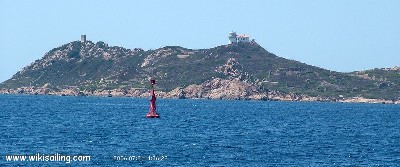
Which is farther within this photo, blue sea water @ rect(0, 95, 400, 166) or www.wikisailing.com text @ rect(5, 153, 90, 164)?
blue sea water @ rect(0, 95, 400, 166)

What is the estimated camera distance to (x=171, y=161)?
225ft

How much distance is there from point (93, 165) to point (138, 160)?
492cm

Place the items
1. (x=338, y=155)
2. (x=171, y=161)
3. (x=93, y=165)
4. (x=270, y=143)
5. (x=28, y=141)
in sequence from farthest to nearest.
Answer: (x=270, y=143) < (x=28, y=141) < (x=338, y=155) < (x=171, y=161) < (x=93, y=165)

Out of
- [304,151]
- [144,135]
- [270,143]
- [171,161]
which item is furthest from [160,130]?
[171,161]

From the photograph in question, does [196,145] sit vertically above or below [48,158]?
above

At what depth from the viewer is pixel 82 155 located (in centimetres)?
7075

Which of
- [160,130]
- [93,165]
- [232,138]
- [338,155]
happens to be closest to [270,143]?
[232,138]

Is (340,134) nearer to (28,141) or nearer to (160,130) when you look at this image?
(160,130)

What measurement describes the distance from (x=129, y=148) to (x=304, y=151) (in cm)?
1700

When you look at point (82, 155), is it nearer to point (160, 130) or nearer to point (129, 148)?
point (129, 148)

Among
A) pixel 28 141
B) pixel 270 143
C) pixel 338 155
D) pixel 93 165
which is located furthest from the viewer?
pixel 270 143

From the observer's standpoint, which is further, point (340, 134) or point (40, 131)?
point (340, 134)

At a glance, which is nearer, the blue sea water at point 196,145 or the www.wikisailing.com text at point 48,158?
the www.wikisailing.com text at point 48,158

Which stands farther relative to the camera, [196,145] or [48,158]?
[196,145]
